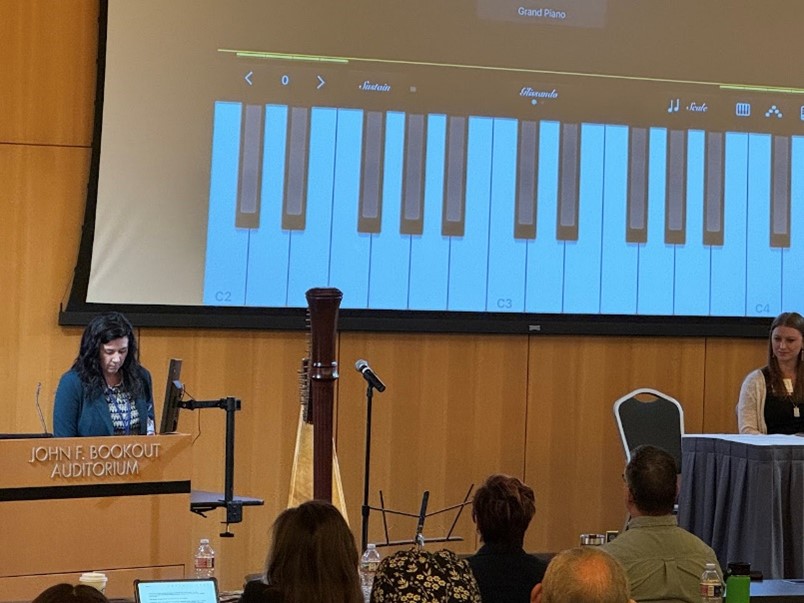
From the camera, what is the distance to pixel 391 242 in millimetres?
5668

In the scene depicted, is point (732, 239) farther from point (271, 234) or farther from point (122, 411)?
point (122, 411)

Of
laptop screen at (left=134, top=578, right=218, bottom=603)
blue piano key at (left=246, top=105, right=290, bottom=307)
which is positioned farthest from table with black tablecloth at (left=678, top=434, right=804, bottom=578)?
laptop screen at (left=134, top=578, right=218, bottom=603)

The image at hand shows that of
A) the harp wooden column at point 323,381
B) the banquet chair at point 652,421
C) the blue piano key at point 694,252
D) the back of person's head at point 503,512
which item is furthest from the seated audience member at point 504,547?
the blue piano key at point 694,252

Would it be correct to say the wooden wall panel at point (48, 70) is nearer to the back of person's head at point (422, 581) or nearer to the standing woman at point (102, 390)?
the standing woman at point (102, 390)

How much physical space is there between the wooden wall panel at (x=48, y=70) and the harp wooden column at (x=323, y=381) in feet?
7.50

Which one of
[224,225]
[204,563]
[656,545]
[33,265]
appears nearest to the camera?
[656,545]

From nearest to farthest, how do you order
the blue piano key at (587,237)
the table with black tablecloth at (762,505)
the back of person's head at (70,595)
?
the back of person's head at (70,595) < the table with black tablecloth at (762,505) < the blue piano key at (587,237)

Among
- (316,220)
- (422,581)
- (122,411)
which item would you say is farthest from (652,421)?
(422,581)

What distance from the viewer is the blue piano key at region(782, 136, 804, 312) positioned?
6.14 m

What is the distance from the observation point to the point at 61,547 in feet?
11.7

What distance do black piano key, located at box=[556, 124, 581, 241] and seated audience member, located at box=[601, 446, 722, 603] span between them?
2.60m

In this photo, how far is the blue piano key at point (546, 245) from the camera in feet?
19.0

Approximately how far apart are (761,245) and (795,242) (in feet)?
0.62

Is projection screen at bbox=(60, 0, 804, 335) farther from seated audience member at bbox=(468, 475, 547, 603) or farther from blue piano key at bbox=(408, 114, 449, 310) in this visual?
seated audience member at bbox=(468, 475, 547, 603)
